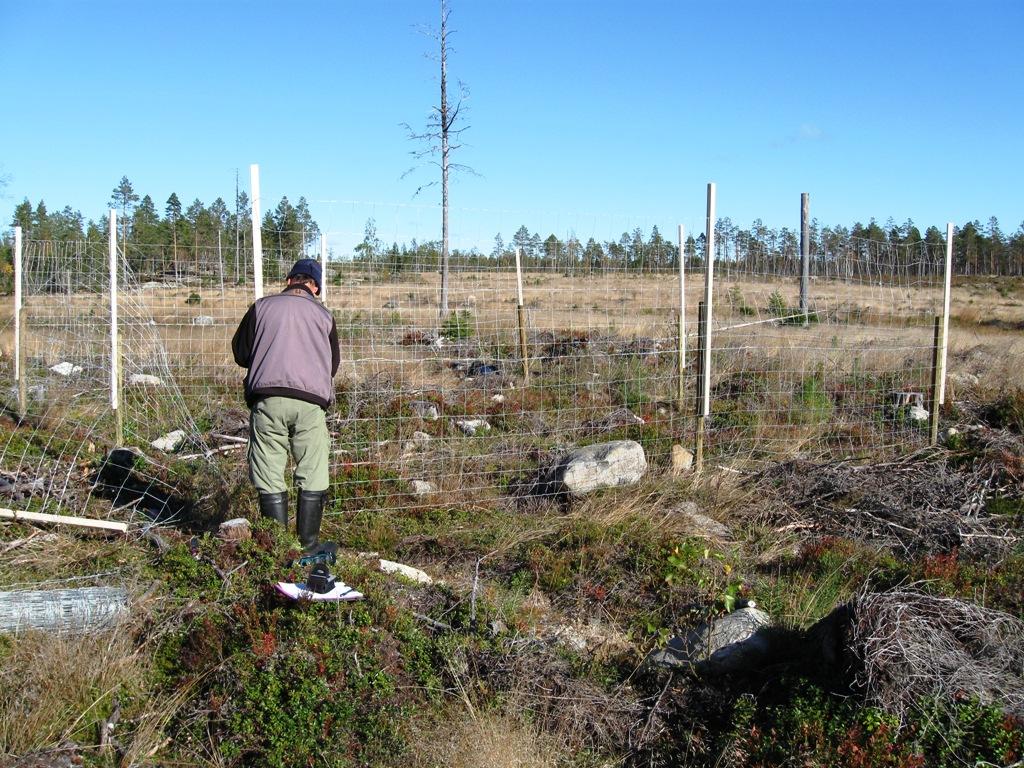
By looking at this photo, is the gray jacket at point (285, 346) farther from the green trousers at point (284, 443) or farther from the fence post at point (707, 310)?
the fence post at point (707, 310)

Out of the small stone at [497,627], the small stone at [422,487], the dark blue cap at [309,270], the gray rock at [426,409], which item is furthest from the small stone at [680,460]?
the dark blue cap at [309,270]

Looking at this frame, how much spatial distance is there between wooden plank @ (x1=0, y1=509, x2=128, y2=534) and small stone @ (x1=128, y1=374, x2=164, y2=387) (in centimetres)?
228

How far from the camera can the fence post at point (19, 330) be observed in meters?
9.61

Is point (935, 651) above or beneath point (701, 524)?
above

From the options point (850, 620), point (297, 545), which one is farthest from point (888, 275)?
point (297, 545)

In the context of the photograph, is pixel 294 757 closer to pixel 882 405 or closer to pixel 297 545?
pixel 297 545

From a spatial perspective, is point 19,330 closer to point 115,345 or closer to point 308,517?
point 115,345

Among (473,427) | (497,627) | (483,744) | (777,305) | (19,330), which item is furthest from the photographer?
(19,330)

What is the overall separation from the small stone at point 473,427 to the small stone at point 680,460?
191 centimetres

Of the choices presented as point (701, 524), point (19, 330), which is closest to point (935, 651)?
point (701, 524)

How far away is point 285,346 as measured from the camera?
5.24 m

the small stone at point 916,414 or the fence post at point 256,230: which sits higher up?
the fence post at point 256,230

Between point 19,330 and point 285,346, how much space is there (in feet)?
21.0

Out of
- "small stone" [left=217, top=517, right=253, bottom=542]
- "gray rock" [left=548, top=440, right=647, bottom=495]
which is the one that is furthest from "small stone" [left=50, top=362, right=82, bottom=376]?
"gray rock" [left=548, top=440, right=647, bottom=495]
